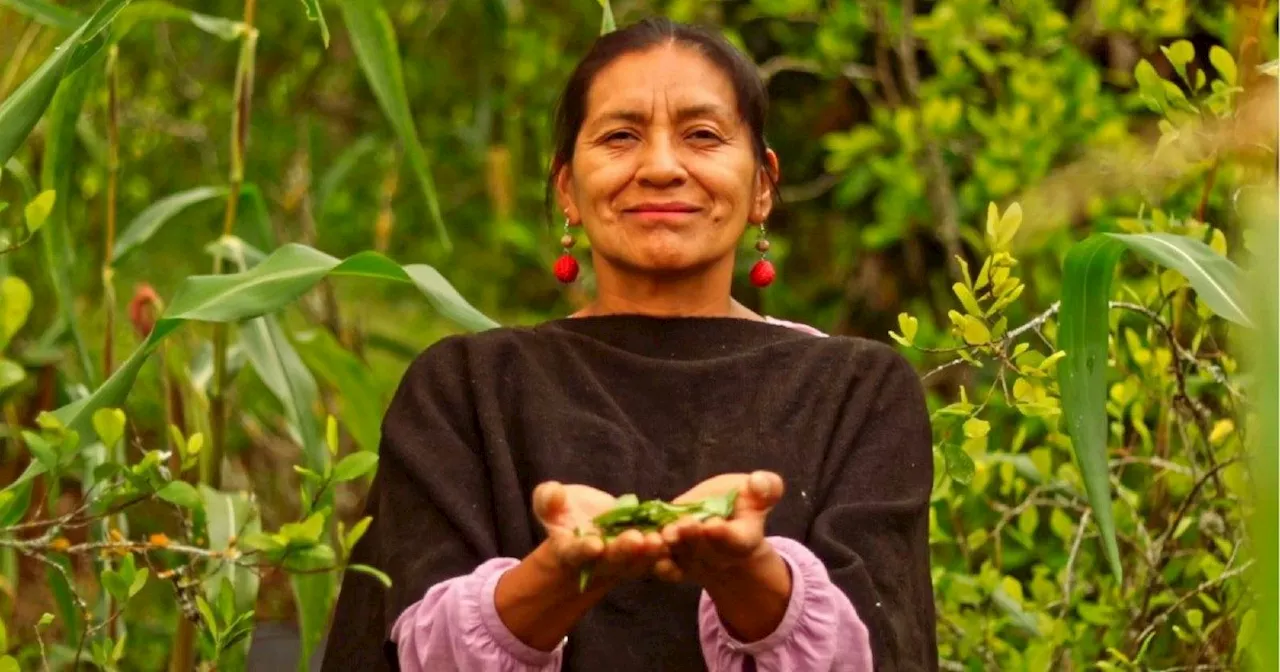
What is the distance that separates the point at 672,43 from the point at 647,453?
38cm

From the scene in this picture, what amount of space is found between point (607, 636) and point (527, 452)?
178 millimetres

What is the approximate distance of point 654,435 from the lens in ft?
5.37

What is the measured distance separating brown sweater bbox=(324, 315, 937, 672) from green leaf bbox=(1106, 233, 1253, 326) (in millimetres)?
236

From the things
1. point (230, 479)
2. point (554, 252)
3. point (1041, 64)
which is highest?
point (1041, 64)

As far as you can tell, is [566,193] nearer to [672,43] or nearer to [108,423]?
[672,43]

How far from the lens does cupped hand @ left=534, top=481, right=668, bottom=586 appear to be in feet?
4.15

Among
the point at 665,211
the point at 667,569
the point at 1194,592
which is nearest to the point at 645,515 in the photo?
the point at 667,569

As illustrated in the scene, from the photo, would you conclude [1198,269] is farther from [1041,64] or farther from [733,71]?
[1041,64]

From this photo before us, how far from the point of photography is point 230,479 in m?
3.78

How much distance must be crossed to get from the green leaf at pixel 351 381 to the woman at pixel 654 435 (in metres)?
0.50

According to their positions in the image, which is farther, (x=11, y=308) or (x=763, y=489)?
(x=11, y=308)

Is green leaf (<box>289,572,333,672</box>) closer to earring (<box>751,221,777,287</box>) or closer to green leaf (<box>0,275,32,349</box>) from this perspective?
green leaf (<box>0,275,32,349</box>)

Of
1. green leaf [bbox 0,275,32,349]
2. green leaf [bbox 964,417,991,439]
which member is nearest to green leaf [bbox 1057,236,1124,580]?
green leaf [bbox 964,417,991,439]

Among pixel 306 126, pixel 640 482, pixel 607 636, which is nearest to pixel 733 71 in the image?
pixel 640 482
